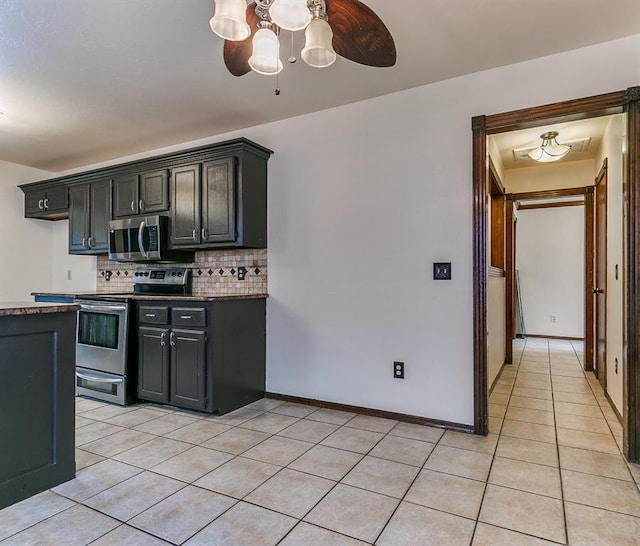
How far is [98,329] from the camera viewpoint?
3.38 m

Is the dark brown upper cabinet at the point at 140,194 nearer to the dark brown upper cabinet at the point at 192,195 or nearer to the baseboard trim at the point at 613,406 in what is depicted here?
the dark brown upper cabinet at the point at 192,195

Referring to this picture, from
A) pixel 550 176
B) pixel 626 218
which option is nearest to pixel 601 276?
pixel 550 176

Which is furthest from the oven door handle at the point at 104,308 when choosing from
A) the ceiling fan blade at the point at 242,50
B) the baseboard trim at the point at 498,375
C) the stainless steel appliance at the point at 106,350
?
the baseboard trim at the point at 498,375

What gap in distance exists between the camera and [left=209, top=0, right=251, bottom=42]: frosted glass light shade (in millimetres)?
1401

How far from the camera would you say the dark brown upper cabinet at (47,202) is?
4.46 meters

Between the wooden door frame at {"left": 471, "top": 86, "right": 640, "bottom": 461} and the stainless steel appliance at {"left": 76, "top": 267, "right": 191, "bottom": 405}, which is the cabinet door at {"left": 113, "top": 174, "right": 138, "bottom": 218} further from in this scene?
the wooden door frame at {"left": 471, "top": 86, "right": 640, "bottom": 461}

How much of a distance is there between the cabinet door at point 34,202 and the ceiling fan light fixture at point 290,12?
434cm

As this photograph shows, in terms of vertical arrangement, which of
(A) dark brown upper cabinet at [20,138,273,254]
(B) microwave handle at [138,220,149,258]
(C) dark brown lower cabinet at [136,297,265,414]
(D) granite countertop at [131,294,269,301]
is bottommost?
(C) dark brown lower cabinet at [136,297,265,414]

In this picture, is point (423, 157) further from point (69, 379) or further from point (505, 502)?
point (69, 379)

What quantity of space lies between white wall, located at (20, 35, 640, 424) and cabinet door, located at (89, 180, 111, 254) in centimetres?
177

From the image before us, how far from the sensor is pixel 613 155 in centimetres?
315

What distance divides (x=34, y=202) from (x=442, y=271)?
4614mm

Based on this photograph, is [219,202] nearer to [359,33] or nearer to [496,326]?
[359,33]

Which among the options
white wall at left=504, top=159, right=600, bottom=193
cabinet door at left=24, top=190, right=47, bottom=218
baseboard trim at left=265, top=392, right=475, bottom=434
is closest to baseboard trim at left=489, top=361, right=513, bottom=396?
baseboard trim at left=265, top=392, right=475, bottom=434
